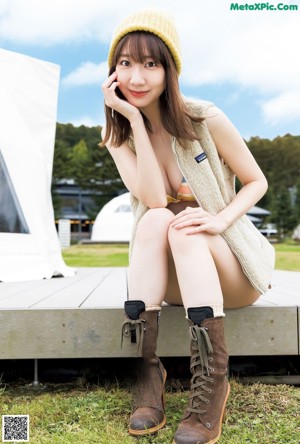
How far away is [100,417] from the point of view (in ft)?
4.64

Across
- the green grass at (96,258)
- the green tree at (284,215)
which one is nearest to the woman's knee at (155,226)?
the green grass at (96,258)

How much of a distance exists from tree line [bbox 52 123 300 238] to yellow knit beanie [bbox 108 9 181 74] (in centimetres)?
2700

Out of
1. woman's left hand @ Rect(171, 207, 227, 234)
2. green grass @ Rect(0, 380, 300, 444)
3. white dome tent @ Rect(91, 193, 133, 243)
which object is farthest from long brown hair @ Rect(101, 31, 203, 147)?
white dome tent @ Rect(91, 193, 133, 243)

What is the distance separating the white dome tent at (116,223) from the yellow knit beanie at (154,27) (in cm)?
1952

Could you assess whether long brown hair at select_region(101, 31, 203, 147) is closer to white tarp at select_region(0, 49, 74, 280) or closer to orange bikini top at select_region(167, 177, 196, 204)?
orange bikini top at select_region(167, 177, 196, 204)

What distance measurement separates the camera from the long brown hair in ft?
4.33

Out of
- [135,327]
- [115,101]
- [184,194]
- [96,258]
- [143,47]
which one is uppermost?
[143,47]

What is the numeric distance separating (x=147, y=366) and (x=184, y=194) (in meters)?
0.54

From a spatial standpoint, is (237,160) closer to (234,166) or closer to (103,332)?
(234,166)

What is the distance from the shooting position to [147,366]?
4.37ft

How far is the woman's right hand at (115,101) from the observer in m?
1.42

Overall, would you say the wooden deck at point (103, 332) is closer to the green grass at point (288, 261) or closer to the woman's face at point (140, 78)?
the woman's face at point (140, 78)

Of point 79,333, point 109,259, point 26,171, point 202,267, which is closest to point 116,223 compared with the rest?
point 109,259

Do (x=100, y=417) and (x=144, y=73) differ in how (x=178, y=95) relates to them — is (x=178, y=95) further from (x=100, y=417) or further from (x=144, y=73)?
(x=100, y=417)
